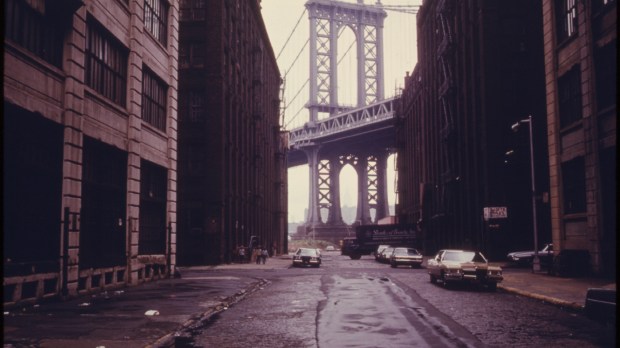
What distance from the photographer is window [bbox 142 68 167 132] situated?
94.5 ft

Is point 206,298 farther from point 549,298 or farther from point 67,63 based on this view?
point 549,298

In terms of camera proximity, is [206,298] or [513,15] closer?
[206,298]

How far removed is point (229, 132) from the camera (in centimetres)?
5278

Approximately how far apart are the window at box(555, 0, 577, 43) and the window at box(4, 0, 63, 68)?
74.5 ft

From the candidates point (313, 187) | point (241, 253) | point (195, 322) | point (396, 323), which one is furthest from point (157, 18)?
point (313, 187)

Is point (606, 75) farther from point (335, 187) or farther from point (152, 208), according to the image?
point (335, 187)

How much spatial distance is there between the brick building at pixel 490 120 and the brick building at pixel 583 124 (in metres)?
9.18

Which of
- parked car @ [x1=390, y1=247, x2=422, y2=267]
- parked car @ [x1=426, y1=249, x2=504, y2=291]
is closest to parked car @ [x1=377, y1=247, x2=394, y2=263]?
parked car @ [x1=390, y1=247, x2=422, y2=267]

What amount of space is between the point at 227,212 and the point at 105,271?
28.3 meters

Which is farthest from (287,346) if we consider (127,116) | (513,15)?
(513,15)

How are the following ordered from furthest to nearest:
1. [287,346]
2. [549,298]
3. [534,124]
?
[534,124], [549,298], [287,346]

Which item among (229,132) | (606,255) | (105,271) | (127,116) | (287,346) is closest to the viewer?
(287,346)

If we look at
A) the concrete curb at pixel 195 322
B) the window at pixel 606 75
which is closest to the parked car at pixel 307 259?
the window at pixel 606 75

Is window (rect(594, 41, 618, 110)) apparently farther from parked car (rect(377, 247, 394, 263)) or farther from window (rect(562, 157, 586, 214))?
parked car (rect(377, 247, 394, 263))
